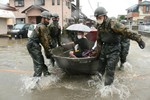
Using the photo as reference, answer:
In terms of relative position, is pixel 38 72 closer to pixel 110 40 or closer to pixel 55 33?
pixel 110 40

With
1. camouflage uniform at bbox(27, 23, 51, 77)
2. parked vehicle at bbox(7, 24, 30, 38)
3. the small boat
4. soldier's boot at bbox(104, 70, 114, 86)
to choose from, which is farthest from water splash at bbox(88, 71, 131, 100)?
parked vehicle at bbox(7, 24, 30, 38)

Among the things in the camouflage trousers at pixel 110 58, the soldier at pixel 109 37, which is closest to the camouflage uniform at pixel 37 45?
the soldier at pixel 109 37

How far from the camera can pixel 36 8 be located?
1410 inches

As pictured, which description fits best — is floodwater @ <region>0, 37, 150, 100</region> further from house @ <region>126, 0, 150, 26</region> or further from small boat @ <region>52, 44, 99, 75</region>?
house @ <region>126, 0, 150, 26</region>

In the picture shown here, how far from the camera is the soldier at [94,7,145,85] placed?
604 cm

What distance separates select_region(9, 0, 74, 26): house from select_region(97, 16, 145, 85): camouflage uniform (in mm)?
30203

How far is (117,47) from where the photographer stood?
6410 millimetres

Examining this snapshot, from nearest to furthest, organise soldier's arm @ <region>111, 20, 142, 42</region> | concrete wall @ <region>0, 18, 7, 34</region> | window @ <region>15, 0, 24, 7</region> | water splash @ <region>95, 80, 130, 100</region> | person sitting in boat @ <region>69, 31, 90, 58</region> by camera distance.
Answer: soldier's arm @ <region>111, 20, 142, 42</region>
water splash @ <region>95, 80, 130, 100</region>
person sitting in boat @ <region>69, 31, 90, 58</region>
concrete wall @ <region>0, 18, 7, 34</region>
window @ <region>15, 0, 24, 7</region>

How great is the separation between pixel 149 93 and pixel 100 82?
4.79ft

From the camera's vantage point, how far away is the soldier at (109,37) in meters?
6.04

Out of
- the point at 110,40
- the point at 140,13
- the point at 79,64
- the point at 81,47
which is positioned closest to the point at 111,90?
the point at 79,64

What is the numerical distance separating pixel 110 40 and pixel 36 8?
30667 millimetres

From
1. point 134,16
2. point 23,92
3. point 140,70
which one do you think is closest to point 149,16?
point 134,16

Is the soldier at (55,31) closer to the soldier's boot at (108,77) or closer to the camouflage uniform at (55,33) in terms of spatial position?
the camouflage uniform at (55,33)
